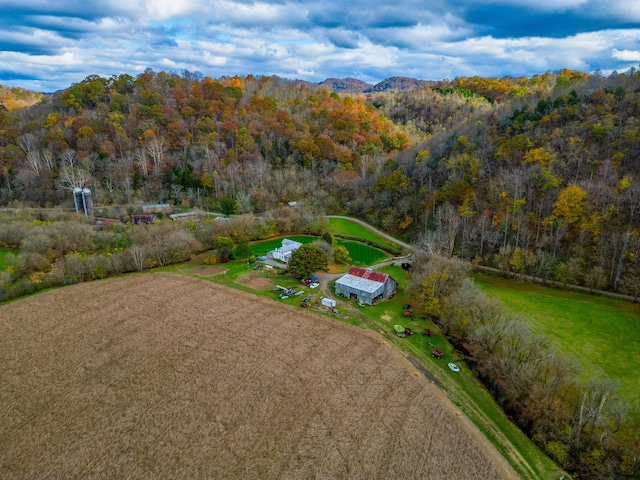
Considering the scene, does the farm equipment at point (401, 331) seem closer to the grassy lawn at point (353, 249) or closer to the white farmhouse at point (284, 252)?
the grassy lawn at point (353, 249)

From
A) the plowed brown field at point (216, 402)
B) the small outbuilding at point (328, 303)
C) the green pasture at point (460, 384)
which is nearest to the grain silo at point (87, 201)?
the plowed brown field at point (216, 402)

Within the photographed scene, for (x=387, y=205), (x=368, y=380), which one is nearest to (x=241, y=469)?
(x=368, y=380)

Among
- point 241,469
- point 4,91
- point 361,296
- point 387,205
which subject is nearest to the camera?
point 241,469

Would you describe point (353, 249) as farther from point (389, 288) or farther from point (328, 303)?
point (328, 303)

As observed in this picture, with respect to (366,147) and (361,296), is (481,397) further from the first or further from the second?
(366,147)

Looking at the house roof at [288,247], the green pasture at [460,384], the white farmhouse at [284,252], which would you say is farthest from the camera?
the house roof at [288,247]

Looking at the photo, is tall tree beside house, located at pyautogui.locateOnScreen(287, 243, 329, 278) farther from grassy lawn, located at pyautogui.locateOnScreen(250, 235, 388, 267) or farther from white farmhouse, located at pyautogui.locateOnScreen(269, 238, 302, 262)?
grassy lawn, located at pyautogui.locateOnScreen(250, 235, 388, 267)

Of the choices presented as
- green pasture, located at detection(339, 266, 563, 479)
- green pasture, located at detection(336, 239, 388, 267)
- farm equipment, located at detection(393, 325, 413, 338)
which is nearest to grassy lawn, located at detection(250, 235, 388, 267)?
green pasture, located at detection(336, 239, 388, 267)
